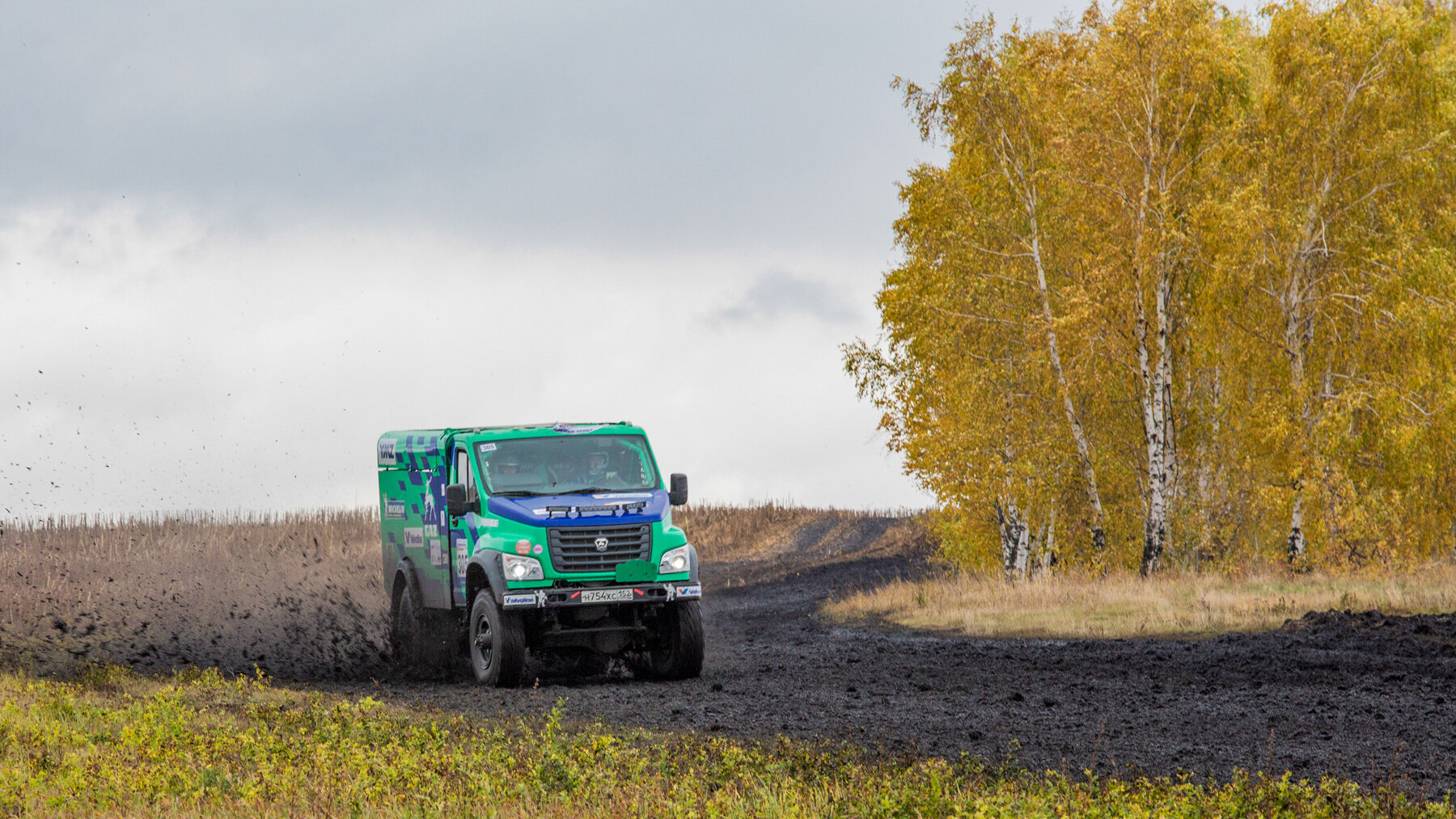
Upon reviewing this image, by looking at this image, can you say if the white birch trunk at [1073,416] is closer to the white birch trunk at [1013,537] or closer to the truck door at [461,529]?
the white birch trunk at [1013,537]

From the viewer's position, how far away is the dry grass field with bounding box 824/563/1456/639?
20531 millimetres

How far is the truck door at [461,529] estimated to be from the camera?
54.0ft

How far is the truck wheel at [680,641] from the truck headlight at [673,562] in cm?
40

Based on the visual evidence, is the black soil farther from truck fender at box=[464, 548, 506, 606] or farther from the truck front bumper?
truck fender at box=[464, 548, 506, 606]

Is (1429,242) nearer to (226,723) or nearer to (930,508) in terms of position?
(930,508)

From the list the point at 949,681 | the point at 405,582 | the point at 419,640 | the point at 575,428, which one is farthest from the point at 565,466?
the point at 949,681

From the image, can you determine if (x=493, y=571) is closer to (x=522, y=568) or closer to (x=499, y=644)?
(x=522, y=568)

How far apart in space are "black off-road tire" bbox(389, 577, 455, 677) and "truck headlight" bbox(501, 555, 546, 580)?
2979 mm

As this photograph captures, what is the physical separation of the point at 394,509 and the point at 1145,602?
12057mm

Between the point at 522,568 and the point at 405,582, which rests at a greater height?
the point at 522,568

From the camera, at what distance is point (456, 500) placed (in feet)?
53.1

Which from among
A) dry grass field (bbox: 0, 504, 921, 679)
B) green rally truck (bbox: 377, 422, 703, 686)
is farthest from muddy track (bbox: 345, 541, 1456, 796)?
dry grass field (bbox: 0, 504, 921, 679)

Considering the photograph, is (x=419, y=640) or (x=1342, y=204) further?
(x=1342, y=204)

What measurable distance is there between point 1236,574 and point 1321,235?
7.47m
